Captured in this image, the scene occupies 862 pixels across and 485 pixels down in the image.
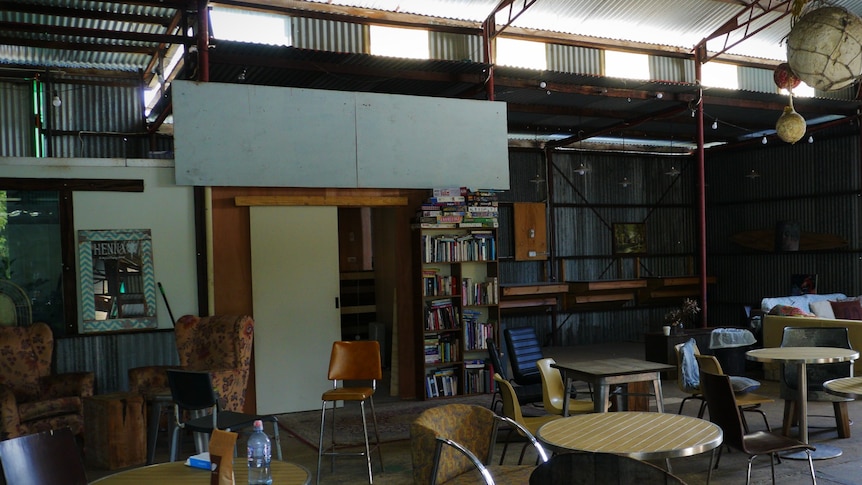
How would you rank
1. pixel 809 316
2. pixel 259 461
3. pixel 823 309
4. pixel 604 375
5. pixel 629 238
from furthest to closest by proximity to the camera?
pixel 629 238 → pixel 823 309 → pixel 809 316 → pixel 604 375 → pixel 259 461

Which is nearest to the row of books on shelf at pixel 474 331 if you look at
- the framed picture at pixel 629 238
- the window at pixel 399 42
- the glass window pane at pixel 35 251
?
the window at pixel 399 42

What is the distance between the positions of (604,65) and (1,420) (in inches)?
365

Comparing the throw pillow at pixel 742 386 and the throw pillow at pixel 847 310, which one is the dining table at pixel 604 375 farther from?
the throw pillow at pixel 847 310

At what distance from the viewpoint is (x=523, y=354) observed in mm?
7391

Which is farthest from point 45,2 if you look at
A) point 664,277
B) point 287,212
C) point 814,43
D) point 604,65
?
point 664,277

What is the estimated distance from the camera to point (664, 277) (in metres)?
15.8

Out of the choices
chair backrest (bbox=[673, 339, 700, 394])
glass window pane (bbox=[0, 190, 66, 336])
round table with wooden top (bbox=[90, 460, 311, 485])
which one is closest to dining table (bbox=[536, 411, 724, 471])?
round table with wooden top (bbox=[90, 460, 311, 485])

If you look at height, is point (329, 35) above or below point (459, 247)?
above

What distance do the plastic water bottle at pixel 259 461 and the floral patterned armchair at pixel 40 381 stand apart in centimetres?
427

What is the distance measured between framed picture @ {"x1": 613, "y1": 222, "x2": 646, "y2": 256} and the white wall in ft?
36.3

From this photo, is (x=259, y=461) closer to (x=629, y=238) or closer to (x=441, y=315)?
(x=441, y=315)

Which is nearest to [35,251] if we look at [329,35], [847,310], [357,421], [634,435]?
[357,421]

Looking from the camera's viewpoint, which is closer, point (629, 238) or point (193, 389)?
point (193, 389)

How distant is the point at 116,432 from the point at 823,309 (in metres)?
11.0
